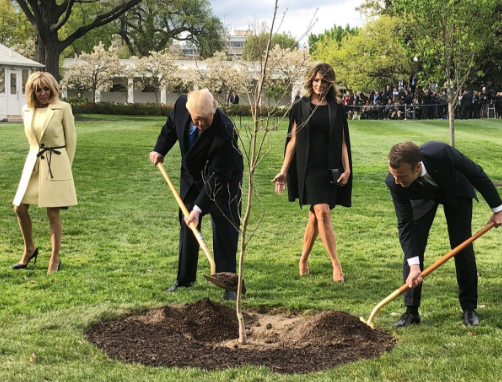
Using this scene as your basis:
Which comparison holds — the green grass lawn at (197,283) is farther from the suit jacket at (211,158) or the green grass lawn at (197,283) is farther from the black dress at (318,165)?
the suit jacket at (211,158)

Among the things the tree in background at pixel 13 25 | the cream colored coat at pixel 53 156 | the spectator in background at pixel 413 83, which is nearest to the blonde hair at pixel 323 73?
the cream colored coat at pixel 53 156

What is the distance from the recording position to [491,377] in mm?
4328

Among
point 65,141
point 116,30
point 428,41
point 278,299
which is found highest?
point 116,30

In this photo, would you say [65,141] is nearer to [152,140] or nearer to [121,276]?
[121,276]

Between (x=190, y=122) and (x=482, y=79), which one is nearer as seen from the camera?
(x=190, y=122)

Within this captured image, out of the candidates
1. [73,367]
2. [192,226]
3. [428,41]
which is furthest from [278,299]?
[428,41]

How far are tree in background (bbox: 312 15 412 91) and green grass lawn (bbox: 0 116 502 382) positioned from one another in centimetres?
3501

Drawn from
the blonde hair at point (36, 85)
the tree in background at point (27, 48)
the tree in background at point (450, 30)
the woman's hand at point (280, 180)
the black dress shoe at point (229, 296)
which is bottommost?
A: the black dress shoe at point (229, 296)

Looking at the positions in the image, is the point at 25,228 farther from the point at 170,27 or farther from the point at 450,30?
the point at 170,27

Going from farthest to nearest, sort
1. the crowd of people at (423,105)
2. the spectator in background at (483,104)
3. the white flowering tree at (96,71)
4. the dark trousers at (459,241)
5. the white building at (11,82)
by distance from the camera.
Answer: the white flowering tree at (96,71)
the spectator in background at (483,104)
the crowd of people at (423,105)
the white building at (11,82)
the dark trousers at (459,241)

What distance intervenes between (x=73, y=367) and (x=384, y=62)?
45.7 m

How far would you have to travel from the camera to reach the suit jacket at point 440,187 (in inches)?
203

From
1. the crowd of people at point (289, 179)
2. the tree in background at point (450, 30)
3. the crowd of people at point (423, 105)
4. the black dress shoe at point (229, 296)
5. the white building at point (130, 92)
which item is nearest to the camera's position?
the crowd of people at point (289, 179)

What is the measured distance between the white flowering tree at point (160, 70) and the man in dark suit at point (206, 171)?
4568 centimetres
